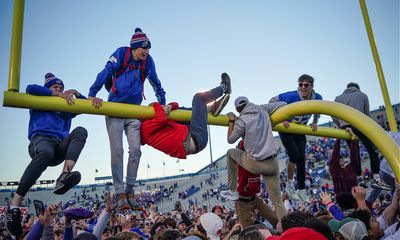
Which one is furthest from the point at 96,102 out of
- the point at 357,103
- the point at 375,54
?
the point at 357,103

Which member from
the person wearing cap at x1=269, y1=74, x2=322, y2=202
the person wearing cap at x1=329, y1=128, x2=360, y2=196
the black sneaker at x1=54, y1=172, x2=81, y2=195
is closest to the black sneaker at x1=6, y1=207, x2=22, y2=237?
the black sneaker at x1=54, y1=172, x2=81, y2=195

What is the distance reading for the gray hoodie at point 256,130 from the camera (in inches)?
163

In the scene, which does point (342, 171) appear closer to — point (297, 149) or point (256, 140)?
point (297, 149)

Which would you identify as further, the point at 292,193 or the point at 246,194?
the point at 292,193

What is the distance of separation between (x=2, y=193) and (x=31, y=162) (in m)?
53.3

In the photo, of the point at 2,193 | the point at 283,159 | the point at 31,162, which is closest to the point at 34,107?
the point at 31,162

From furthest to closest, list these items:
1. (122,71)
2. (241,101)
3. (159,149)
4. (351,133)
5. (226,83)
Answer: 1. (351,133)
2. (241,101)
3. (226,83)
4. (122,71)
5. (159,149)

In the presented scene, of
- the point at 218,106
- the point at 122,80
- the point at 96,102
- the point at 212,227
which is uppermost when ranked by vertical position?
the point at 122,80

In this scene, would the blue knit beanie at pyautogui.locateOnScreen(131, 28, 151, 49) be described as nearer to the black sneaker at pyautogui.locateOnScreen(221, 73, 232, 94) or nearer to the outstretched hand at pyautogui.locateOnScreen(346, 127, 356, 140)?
the black sneaker at pyautogui.locateOnScreen(221, 73, 232, 94)

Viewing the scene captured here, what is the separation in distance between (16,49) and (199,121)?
5.66 feet

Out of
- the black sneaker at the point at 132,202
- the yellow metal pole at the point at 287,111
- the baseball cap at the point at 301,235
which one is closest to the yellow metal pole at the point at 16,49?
the yellow metal pole at the point at 287,111

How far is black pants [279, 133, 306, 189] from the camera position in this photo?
5.58 meters

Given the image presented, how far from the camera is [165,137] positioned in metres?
3.54

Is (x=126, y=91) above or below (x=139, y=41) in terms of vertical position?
below
